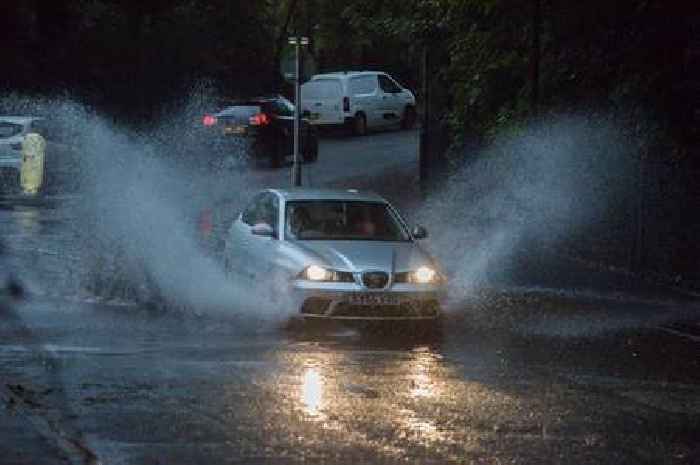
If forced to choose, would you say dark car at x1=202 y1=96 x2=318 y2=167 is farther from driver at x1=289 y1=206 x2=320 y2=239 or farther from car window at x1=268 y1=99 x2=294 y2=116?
driver at x1=289 y1=206 x2=320 y2=239

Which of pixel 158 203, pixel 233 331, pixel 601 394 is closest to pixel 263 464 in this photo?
pixel 601 394

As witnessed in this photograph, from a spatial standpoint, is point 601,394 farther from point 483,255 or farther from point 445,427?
point 483,255

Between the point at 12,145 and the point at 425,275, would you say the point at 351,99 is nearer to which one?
the point at 12,145

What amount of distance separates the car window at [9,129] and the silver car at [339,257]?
1895 cm

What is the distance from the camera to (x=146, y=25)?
178 ft

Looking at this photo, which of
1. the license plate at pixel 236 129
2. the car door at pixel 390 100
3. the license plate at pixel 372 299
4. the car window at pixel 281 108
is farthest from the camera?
the car door at pixel 390 100

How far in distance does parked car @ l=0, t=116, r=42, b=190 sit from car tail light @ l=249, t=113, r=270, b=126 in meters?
7.09

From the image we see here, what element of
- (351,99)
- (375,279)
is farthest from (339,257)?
(351,99)

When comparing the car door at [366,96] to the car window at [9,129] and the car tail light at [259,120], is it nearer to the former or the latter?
the car tail light at [259,120]

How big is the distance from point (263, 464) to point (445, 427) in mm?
1698

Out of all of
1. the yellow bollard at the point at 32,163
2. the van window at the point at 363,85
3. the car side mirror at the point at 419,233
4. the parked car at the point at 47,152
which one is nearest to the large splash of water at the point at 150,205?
the parked car at the point at 47,152

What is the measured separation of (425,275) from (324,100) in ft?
120

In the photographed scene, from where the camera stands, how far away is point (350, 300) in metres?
16.3

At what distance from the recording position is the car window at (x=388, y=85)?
5407 cm
